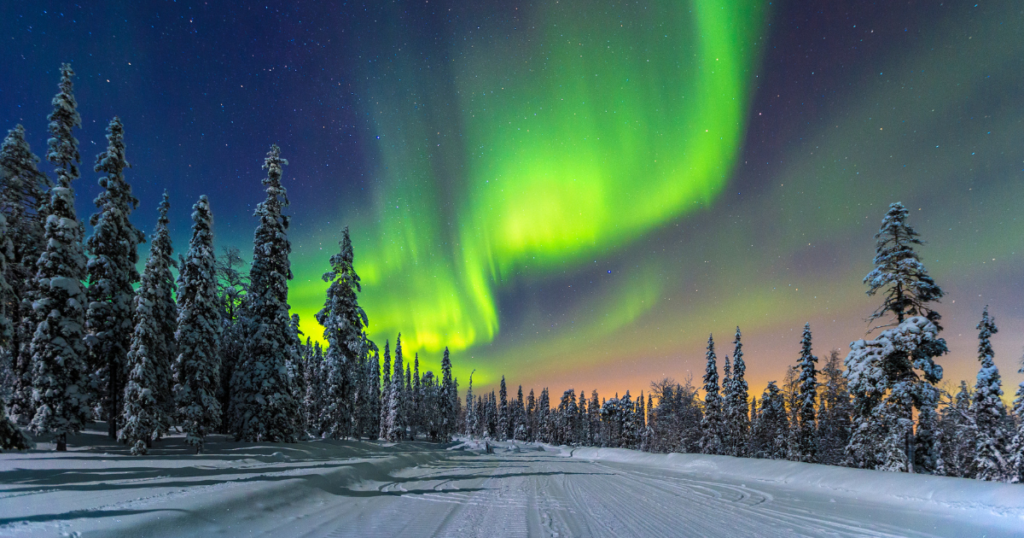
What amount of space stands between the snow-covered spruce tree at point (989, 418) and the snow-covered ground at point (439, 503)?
1905cm

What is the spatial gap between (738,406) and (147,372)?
50153mm

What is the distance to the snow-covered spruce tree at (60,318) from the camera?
17656 millimetres

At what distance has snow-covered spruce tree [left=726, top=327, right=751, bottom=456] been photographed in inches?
1788

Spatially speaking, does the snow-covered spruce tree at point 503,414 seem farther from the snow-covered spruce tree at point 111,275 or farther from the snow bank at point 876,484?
the snow-covered spruce tree at point 111,275

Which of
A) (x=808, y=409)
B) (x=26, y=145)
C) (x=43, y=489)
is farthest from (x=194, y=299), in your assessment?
(x=808, y=409)

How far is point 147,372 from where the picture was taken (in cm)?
1891

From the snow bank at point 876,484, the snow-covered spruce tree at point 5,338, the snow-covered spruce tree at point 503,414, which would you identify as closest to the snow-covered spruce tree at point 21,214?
the snow-covered spruce tree at point 5,338

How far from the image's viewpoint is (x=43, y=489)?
888 cm

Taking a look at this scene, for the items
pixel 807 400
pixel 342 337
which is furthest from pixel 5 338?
pixel 807 400

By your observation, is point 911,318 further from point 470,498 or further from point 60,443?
point 60,443

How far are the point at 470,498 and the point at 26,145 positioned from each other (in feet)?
109

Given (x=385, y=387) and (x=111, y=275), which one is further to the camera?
(x=385, y=387)

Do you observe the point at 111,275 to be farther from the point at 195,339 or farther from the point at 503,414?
the point at 503,414

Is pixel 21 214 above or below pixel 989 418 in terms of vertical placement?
above
